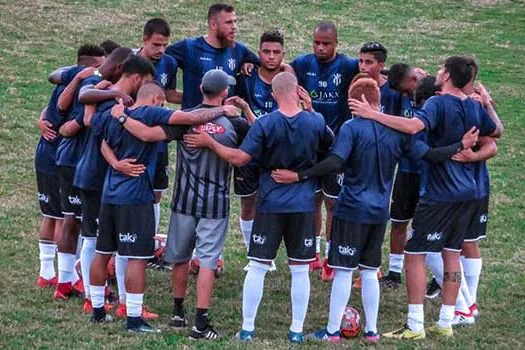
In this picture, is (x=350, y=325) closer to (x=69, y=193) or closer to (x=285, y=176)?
(x=285, y=176)

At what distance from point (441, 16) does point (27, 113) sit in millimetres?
16228

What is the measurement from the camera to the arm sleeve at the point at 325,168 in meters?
8.96

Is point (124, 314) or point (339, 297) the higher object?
point (339, 297)

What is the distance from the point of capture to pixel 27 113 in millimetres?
19047

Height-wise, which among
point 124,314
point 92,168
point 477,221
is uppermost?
point 92,168

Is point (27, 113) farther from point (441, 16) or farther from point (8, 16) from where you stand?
point (441, 16)

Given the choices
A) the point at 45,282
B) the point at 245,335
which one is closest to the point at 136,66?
the point at 245,335

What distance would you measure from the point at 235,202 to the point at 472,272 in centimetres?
510

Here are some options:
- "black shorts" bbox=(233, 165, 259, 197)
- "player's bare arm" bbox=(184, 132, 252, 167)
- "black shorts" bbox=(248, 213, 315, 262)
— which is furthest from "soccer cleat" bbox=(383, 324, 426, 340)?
"black shorts" bbox=(233, 165, 259, 197)

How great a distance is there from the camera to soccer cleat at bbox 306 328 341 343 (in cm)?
920

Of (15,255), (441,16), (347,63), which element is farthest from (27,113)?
(441,16)

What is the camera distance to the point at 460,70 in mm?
9328

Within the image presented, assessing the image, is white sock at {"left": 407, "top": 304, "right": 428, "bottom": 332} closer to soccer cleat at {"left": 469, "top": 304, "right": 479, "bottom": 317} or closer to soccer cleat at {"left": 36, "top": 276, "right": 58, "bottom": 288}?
soccer cleat at {"left": 469, "top": 304, "right": 479, "bottom": 317}

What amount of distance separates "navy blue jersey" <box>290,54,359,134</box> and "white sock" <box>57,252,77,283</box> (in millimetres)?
3095
